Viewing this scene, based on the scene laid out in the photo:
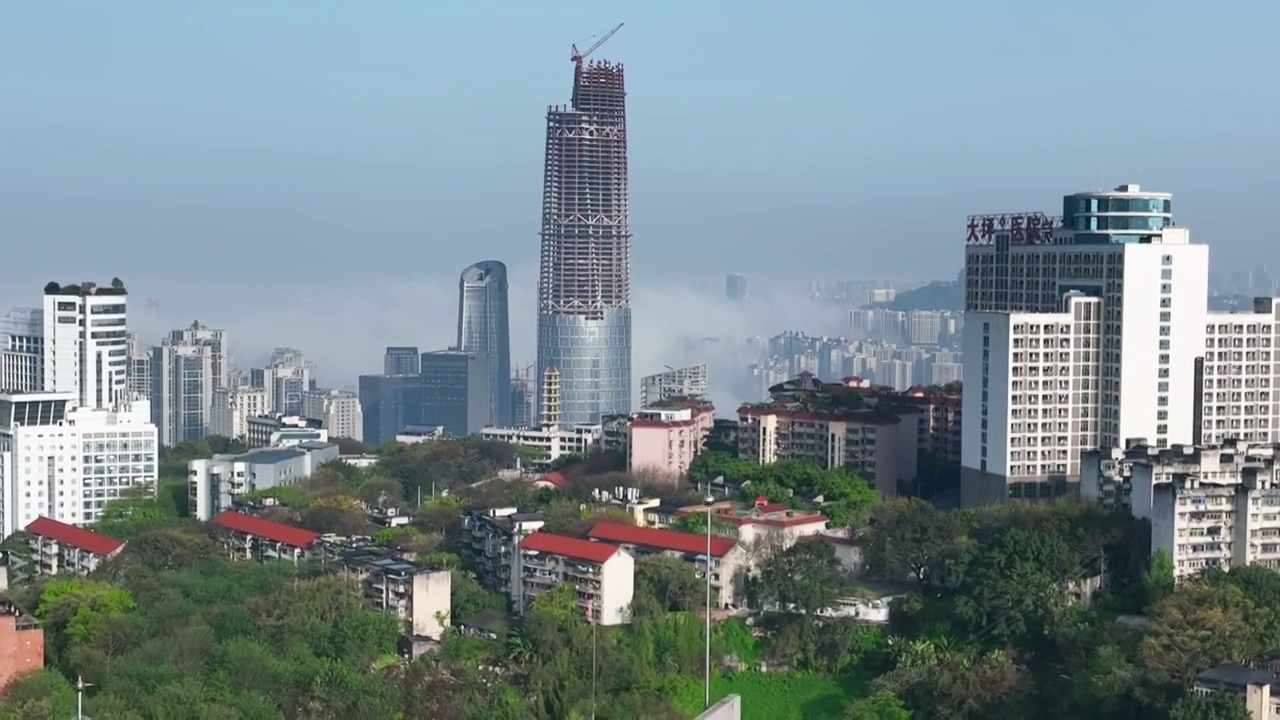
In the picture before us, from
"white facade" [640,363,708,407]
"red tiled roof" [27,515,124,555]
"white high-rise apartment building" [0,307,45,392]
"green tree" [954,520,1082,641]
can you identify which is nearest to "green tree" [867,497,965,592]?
"green tree" [954,520,1082,641]

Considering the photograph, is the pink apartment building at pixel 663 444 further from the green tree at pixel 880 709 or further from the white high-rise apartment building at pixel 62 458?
the green tree at pixel 880 709

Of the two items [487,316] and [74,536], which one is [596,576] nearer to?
[74,536]

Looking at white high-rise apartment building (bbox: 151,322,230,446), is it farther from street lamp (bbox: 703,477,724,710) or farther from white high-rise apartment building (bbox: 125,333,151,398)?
street lamp (bbox: 703,477,724,710)

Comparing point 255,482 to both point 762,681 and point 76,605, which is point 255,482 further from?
point 762,681

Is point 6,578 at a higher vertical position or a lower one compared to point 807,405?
lower

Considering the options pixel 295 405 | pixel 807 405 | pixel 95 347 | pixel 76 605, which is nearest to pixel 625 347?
pixel 295 405

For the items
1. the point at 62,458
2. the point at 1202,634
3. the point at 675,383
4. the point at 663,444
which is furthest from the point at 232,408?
the point at 1202,634

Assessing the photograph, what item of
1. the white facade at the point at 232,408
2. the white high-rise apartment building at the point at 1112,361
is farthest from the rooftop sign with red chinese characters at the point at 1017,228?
the white facade at the point at 232,408
